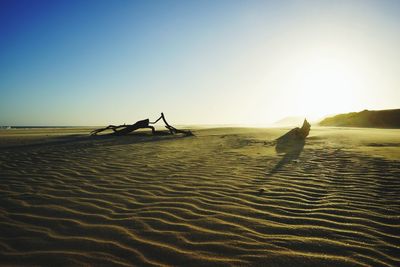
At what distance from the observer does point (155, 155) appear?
9609mm

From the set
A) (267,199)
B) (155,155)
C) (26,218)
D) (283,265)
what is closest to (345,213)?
(267,199)

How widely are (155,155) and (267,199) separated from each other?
18.6ft

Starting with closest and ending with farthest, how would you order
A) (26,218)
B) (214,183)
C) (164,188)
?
1. (26,218)
2. (164,188)
3. (214,183)

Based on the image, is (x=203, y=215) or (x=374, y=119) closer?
(x=203, y=215)

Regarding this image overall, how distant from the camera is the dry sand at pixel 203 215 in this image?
2896 millimetres

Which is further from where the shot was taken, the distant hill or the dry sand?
the distant hill

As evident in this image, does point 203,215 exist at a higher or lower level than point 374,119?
lower

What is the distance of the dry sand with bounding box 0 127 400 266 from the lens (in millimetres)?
2896

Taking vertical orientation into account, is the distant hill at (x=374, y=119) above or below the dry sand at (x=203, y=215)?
above

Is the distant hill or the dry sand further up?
the distant hill

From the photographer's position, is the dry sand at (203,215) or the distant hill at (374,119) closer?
the dry sand at (203,215)

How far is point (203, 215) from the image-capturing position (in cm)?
396

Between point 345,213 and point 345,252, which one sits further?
point 345,213

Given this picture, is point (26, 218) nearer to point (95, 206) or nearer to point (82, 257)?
point (95, 206)
